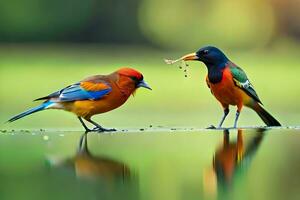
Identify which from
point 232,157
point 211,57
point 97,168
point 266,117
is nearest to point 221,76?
point 211,57

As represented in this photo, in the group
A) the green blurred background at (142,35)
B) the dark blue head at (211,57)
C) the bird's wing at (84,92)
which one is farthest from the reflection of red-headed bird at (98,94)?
the green blurred background at (142,35)

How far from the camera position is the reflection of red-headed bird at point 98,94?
16.0 feet

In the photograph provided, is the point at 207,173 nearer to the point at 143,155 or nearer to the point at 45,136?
the point at 143,155

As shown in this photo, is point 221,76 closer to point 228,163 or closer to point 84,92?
point 84,92

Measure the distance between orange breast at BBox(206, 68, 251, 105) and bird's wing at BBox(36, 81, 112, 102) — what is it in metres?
0.54

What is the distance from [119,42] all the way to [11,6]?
219 centimetres

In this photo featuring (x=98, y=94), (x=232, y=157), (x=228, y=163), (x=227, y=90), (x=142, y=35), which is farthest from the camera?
(x=142, y=35)

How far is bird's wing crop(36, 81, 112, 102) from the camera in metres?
4.86

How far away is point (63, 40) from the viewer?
18.5 m

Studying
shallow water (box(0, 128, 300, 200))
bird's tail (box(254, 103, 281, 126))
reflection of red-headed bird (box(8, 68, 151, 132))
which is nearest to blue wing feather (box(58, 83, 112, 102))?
reflection of red-headed bird (box(8, 68, 151, 132))

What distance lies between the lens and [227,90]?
4.98 metres

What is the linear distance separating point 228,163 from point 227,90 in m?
1.46

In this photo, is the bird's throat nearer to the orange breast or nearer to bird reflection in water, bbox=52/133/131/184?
the orange breast

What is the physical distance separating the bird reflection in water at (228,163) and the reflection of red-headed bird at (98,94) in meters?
0.53
